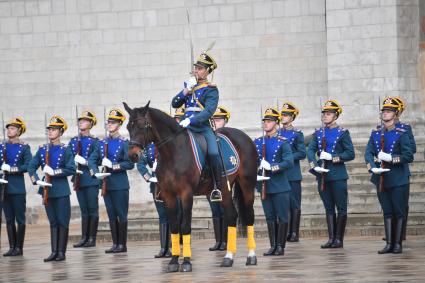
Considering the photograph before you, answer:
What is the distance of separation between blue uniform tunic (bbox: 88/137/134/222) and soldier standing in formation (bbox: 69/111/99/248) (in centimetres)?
57

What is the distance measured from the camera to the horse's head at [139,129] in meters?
14.7

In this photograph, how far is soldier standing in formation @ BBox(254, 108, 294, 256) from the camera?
17.3 metres

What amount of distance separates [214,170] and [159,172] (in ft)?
2.13

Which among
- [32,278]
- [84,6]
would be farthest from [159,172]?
[84,6]

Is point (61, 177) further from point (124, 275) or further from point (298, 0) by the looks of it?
point (298, 0)

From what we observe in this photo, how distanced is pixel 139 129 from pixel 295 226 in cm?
533

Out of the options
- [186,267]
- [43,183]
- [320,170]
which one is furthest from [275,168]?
[43,183]

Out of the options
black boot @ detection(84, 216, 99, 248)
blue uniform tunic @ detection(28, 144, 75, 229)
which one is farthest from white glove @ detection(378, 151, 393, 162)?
black boot @ detection(84, 216, 99, 248)

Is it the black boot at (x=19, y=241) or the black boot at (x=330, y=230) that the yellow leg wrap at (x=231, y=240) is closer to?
the black boot at (x=330, y=230)

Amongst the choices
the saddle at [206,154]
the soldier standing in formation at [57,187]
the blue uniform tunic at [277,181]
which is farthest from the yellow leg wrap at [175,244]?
the soldier standing in formation at [57,187]

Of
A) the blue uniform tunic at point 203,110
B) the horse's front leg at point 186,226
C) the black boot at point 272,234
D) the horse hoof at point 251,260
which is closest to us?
the horse's front leg at point 186,226

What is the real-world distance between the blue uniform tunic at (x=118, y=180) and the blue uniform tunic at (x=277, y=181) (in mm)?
2387

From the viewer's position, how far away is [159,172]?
15195 millimetres

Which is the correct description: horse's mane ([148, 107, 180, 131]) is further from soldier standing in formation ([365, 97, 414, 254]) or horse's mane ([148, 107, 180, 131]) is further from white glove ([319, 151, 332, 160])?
white glove ([319, 151, 332, 160])
